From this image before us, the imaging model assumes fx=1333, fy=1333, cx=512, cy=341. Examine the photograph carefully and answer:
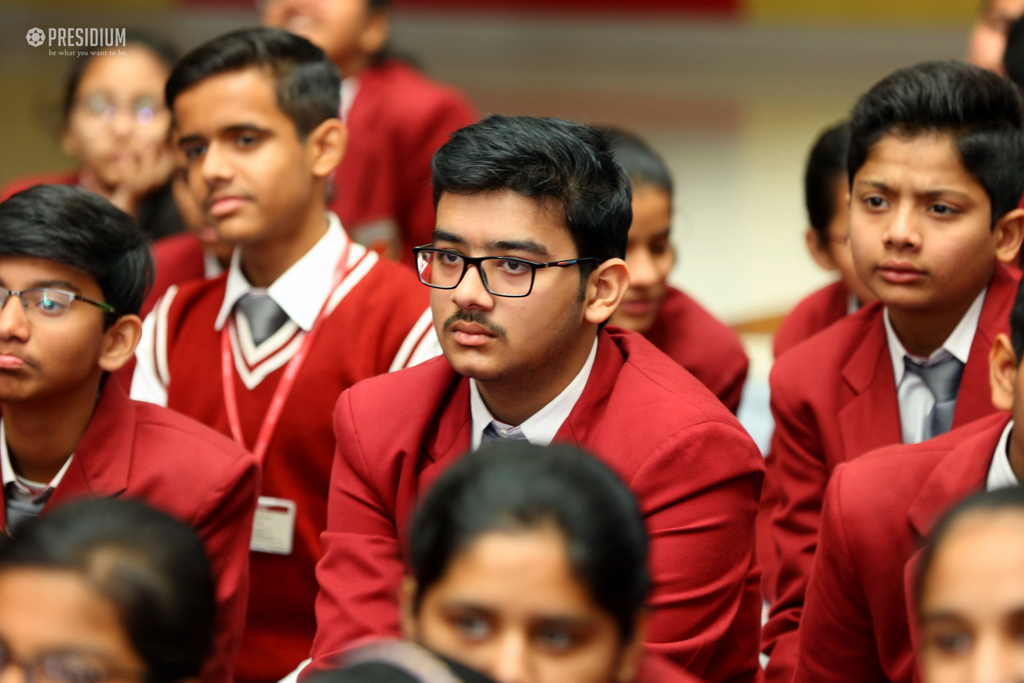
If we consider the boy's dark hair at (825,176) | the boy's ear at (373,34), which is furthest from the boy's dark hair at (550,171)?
the boy's ear at (373,34)

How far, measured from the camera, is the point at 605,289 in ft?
6.36

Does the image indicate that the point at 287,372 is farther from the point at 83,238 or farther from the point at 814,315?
the point at 814,315

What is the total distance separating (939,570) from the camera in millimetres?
1215

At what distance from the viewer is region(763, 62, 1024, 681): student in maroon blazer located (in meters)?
2.13

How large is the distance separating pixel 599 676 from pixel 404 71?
→ 9.78ft

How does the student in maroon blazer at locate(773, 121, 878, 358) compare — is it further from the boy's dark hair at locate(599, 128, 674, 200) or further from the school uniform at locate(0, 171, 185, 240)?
the school uniform at locate(0, 171, 185, 240)

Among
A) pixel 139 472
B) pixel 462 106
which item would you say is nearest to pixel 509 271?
pixel 139 472

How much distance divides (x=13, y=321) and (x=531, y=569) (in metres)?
1.08

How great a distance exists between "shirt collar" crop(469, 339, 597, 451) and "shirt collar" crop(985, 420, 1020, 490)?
0.57m

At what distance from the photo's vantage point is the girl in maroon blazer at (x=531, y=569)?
119cm

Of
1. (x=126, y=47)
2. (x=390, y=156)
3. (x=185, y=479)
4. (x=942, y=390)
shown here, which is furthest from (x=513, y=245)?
(x=126, y=47)

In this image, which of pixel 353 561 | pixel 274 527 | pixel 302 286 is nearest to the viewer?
pixel 353 561

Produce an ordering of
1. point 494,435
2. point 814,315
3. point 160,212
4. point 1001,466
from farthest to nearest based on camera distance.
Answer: point 160,212 → point 814,315 → point 494,435 → point 1001,466

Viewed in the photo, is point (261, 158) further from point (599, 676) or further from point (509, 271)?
point (599, 676)
